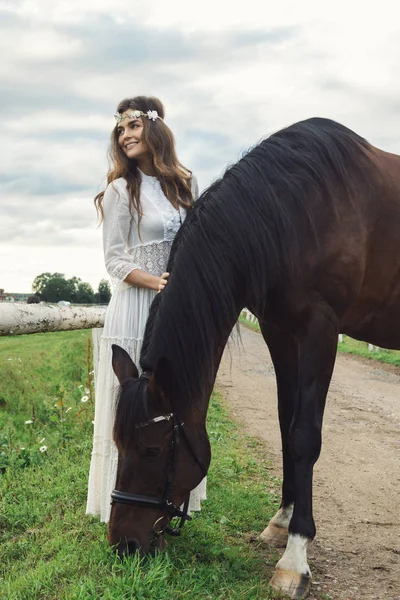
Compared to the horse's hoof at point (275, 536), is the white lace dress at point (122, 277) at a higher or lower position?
higher

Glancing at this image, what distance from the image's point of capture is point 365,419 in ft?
23.0

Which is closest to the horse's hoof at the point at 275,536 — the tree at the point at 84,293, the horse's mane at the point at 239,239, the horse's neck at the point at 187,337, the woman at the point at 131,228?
the woman at the point at 131,228

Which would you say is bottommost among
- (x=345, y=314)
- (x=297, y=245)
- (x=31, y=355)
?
(x=31, y=355)

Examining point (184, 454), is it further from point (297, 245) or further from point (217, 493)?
point (217, 493)

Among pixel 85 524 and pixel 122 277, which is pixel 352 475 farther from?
pixel 122 277

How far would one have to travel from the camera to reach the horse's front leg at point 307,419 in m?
2.93

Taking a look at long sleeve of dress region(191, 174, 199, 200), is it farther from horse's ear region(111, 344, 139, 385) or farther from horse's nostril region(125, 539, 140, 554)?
horse's nostril region(125, 539, 140, 554)

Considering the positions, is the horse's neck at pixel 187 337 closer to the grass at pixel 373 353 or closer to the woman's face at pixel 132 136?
the woman's face at pixel 132 136

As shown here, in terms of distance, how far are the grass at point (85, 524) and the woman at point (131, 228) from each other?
293mm

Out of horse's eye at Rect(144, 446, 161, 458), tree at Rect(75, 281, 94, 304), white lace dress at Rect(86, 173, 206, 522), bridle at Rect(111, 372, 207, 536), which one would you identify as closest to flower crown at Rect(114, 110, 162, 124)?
white lace dress at Rect(86, 173, 206, 522)

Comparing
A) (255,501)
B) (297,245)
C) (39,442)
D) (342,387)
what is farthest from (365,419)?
(297,245)

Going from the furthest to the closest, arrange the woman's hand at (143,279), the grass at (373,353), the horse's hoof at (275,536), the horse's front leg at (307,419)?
the grass at (373,353) < the horse's hoof at (275,536) < the woman's hand at (143,279) < the horse's front leg at (307,419)

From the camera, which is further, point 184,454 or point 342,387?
point 342,387

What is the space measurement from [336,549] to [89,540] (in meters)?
1.37
